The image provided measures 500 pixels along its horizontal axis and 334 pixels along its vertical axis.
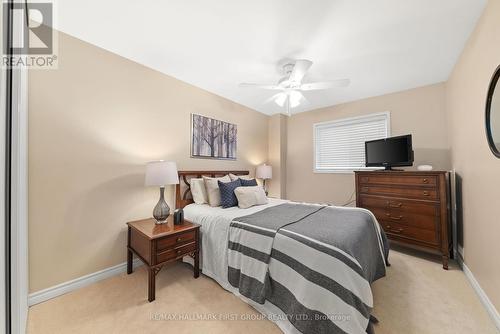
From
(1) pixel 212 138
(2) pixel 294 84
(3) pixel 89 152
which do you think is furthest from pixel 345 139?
(3) pixel 89 152

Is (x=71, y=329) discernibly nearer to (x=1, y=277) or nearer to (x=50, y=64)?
(x=1, y=277)

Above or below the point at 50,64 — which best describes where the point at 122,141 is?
below

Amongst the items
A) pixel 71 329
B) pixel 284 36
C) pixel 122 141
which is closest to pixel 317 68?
pixel 284 36

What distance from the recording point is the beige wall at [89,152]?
1.73m

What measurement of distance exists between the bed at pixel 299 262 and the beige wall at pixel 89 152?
89cm

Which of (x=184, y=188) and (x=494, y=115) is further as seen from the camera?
(x=184, y=188)

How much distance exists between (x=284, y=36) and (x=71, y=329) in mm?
3036

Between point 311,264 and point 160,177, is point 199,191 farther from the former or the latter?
point 311,264

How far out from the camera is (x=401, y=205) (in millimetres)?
2600

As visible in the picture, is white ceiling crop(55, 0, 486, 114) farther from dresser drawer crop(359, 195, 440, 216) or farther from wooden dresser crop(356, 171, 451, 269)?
dresser drawer crop(359, 195, 440, 216)

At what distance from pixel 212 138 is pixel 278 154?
5.53 feet

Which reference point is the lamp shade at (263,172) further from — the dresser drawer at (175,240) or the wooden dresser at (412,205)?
the dresser drawer at (175,240)

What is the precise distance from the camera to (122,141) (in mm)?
2246

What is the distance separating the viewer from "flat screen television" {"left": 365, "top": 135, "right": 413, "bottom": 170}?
106 inches
